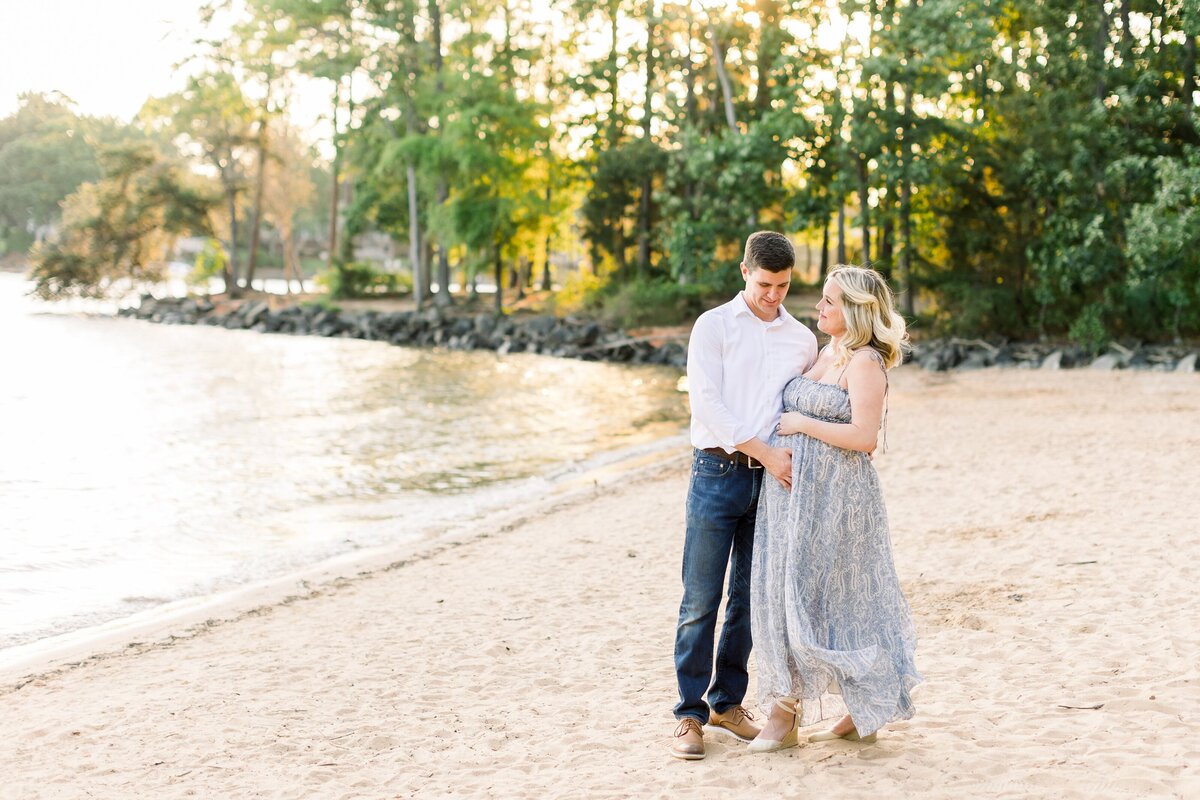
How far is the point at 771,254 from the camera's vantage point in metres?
4.50

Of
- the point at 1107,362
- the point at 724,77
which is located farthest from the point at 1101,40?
the point at 724,77

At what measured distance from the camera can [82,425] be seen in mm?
20438

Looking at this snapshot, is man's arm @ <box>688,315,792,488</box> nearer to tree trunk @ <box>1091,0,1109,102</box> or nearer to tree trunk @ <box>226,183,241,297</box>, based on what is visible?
tree trunk @ <box>1091,0,1109,102</box>

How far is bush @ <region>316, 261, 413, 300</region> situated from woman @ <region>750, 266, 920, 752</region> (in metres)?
45.0

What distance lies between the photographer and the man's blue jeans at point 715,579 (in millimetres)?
4684

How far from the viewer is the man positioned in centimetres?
453

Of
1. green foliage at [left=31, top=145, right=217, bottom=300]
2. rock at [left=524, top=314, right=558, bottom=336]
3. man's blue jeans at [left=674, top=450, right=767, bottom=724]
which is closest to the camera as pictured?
man's blue jeans at [left=674, top=450, right=767, bottom=724]

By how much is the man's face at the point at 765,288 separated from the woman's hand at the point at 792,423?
44 cm

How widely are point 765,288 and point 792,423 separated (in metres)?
0.57

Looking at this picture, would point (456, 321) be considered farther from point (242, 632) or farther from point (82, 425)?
point (242, 632)

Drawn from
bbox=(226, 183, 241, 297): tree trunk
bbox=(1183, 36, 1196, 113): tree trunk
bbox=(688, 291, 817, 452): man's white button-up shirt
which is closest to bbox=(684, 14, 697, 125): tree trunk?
bbox=(1183, 36, 1196, 113): tree trunk

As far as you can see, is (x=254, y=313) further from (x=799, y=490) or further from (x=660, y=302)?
(x=799, y=490)

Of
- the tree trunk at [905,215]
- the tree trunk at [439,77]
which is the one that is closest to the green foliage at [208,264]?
the tree trunk at [439,77]

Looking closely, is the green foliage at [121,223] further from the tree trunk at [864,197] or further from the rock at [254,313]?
the tree trunk at [864,197]
